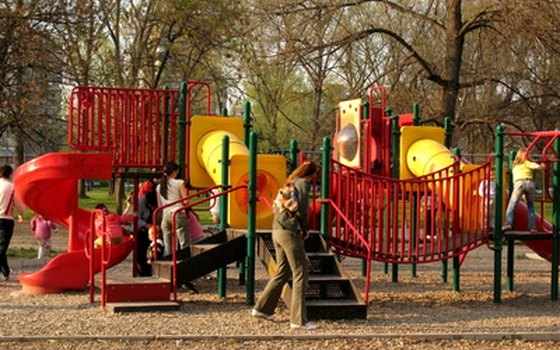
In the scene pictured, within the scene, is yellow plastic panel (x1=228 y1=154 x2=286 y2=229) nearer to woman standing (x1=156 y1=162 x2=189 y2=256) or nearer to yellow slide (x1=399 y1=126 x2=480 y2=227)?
woman standing (x1=156 y1=162 x2=189 y2=256)

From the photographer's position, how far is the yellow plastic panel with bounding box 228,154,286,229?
11.4 meters

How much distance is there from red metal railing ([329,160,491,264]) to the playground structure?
0.6 inches

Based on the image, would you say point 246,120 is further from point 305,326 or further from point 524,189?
point 305,326

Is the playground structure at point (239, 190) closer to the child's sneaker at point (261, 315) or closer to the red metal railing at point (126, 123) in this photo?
the red metal railing at point (126, 123)

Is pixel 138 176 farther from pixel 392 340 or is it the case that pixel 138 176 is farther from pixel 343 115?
pixel 392 340

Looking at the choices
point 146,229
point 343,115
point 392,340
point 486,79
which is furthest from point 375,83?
point 392,340

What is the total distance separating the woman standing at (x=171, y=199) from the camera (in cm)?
1152

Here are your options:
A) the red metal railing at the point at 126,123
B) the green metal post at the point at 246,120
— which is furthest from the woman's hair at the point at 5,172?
the green metal post at the point at 246,120

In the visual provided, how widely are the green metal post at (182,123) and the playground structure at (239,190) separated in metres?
0.01

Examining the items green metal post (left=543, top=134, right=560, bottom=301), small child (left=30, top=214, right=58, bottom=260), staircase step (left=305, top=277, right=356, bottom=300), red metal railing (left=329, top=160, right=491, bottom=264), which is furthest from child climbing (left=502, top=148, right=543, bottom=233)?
small child (left=30, top=214, right=58, bottom=260)

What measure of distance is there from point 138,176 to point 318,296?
340cm

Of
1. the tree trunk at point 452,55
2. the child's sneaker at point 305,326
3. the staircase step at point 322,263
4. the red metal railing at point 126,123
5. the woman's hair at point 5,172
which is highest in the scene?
the tree trunk at point 452,55

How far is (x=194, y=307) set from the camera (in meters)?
10.6

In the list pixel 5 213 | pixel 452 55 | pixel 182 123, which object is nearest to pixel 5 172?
pixel 5 213
